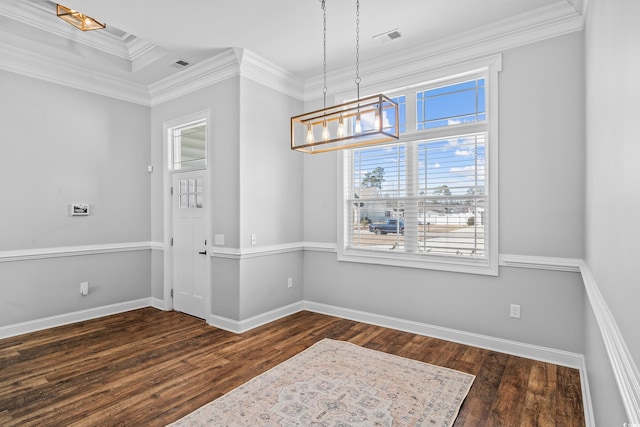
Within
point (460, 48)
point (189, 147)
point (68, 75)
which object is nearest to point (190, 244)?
point (189, 147)

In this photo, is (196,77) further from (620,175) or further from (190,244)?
(620,175)

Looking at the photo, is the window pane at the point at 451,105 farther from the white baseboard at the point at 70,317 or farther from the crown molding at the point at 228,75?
the white baseboard at the point at 70,317

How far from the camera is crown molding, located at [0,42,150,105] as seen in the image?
3.81 m

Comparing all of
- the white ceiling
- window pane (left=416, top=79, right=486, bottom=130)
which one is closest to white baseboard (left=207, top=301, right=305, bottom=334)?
window pane (left=416, top=79, right=486, bottom=130)

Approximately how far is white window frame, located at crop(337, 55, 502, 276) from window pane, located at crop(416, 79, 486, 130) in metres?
0.06

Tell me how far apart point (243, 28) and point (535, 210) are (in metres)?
3.28

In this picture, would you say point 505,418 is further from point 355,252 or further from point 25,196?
point 25,196

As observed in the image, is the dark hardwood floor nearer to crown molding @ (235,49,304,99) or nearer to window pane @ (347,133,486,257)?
window pane @ (347,133,486,257)

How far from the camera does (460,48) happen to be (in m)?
3.58

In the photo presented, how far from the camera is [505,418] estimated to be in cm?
232

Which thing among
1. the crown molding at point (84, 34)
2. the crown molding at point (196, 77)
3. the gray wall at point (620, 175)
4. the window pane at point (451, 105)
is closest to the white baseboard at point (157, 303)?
the crown molding at point (196, 77)

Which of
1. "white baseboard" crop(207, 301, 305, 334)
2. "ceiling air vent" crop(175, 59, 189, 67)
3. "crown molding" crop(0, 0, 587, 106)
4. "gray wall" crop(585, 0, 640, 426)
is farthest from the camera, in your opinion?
"ceiling air vent" crop(175, 59, 189, 67)

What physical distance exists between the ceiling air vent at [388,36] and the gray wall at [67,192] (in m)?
3.50

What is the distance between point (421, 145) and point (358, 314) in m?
2.17
